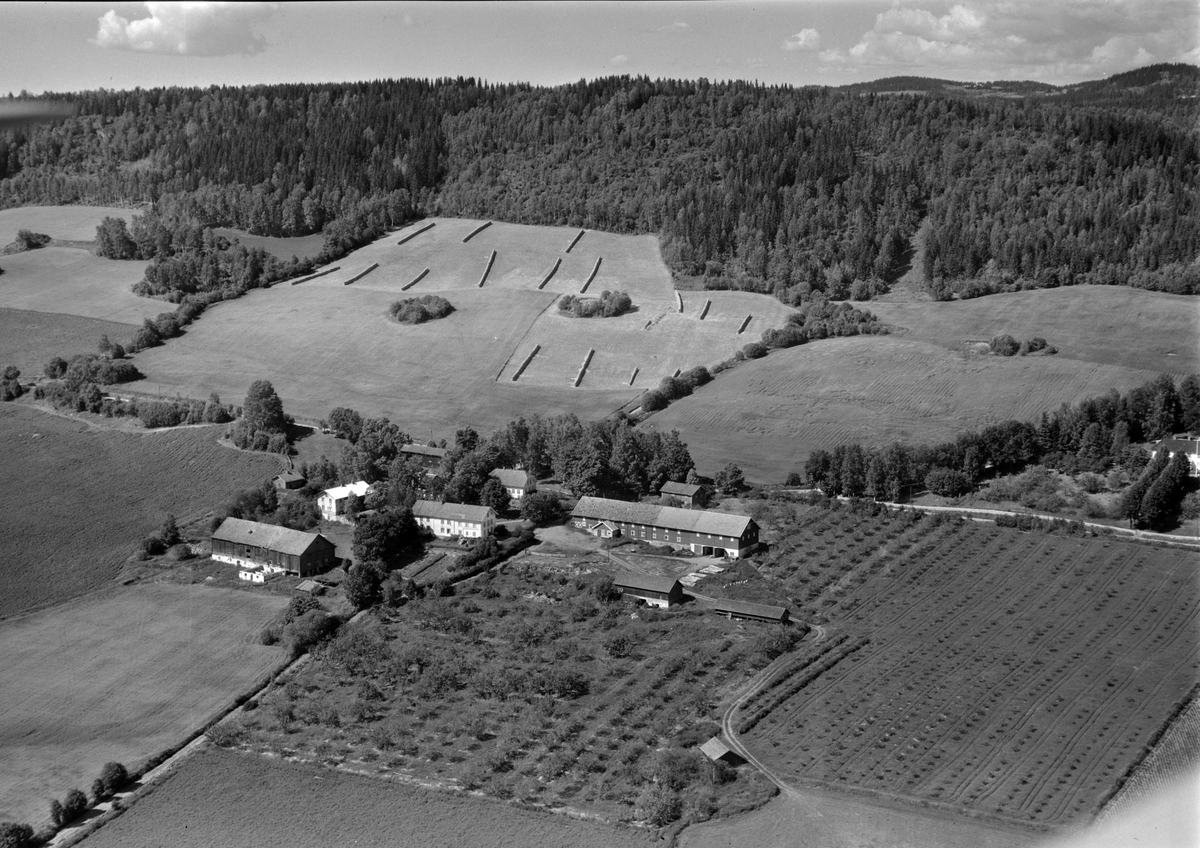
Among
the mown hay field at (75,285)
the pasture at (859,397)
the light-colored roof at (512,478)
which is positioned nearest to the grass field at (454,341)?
the pasture at (859,397)

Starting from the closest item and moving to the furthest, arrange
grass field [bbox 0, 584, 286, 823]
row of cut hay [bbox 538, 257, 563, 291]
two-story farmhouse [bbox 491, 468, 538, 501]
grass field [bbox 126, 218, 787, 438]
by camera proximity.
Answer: grass field [bbox 0, 584, 286, 823] → two-story farmhouse [bbox 491, 468, 538, 501] → grass field [bbox 126, 218, 787, 438] → row of cut hay [bbox 538, 257, 563, 291]

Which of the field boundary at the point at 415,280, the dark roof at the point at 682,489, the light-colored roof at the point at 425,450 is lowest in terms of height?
the dark roof at the point at 682,489

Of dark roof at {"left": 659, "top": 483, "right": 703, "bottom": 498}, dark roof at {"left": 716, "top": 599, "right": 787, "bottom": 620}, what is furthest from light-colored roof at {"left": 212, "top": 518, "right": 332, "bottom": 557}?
dark roof at {"left": 716, "top": 599, "right": 787, "bottom": 620}

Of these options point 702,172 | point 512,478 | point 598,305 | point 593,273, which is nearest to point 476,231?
point 593,273

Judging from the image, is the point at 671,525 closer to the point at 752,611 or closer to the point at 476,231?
the point at 752,611

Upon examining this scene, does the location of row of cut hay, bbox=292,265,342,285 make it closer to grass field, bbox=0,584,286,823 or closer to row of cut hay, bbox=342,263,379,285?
row of cut hay, bbox=342,263,379,285

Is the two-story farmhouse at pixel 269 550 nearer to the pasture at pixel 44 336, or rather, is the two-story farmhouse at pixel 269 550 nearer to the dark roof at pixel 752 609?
the dark roof at pixel 752 609
